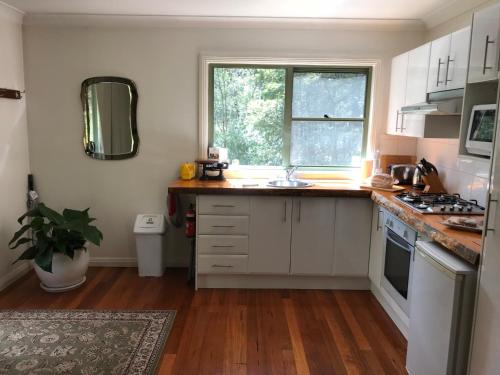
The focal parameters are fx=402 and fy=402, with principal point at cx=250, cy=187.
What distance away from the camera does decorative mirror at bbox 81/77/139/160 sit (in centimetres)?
369

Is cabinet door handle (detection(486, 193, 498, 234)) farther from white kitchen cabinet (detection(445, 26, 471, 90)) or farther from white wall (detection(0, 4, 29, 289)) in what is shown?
white wall (detection(0, 4, 29, 289))

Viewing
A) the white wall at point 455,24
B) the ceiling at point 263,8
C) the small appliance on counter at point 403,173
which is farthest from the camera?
the small appliance on counter at point 403,173

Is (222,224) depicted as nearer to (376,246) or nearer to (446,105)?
(376,246)

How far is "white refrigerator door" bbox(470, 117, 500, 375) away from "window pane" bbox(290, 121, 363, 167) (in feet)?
7.53

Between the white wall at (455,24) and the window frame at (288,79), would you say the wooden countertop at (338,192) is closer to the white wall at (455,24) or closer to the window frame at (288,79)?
the window frame at (288,79)

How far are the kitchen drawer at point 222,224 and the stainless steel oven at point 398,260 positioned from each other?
1.13 metres

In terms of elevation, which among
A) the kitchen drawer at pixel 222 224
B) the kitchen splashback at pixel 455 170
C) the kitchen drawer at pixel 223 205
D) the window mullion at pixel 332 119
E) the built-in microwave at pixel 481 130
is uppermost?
the window mullion at pixel 332 119

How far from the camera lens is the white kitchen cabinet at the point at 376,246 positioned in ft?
10.1

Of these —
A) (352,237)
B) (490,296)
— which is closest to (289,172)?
(352,237)

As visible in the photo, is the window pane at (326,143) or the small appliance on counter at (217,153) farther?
the window pane at (326,143)

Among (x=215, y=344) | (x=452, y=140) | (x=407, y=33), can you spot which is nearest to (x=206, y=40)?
(x=407, y=33)

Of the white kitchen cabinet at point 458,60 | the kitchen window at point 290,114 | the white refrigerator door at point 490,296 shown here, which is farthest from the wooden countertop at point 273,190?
the white refrigerator door at point 490,296

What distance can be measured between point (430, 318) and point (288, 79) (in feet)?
8.32

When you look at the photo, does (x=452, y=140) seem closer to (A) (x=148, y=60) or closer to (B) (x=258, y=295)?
(B) (x=258, y=295)
